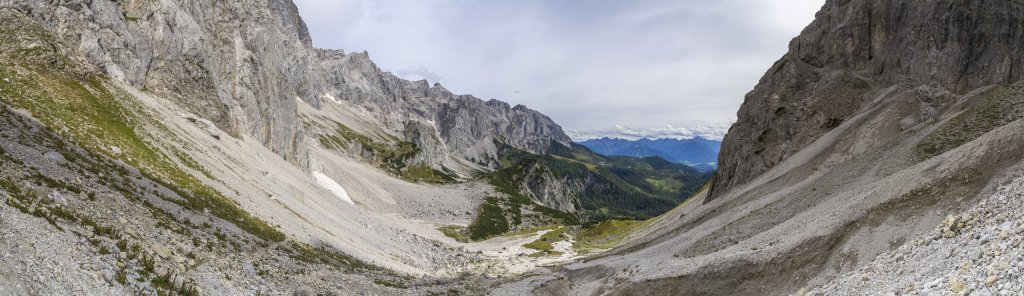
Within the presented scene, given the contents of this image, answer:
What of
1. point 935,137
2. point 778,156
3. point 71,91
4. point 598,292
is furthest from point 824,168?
point 71,91

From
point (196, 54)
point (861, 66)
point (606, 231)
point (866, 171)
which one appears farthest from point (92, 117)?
point (606, 231)

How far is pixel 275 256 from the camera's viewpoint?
30672 millimetres

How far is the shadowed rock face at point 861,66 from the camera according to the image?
69.5 m

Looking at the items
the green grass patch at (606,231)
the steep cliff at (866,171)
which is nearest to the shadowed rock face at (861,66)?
the steep cliff at (866,171)

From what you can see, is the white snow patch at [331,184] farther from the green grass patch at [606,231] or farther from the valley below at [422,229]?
the green grass patch at [606,231]

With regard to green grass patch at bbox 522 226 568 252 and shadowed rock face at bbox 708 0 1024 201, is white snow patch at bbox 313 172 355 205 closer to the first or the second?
green grass patch at bbox 522 226 568 252

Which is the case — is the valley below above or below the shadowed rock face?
below

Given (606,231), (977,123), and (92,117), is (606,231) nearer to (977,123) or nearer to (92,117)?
(977,123)

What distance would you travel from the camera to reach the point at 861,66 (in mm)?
83375

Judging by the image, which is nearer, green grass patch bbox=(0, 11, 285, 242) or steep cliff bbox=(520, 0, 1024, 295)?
steep cliff bbox=(520, 0, 1024, 295)

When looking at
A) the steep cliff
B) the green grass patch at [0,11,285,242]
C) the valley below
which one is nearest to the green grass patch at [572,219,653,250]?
the valley below

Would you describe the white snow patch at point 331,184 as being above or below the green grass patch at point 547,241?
above

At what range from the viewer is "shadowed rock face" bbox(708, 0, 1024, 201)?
69525 mm

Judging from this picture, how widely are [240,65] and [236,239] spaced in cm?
7204
